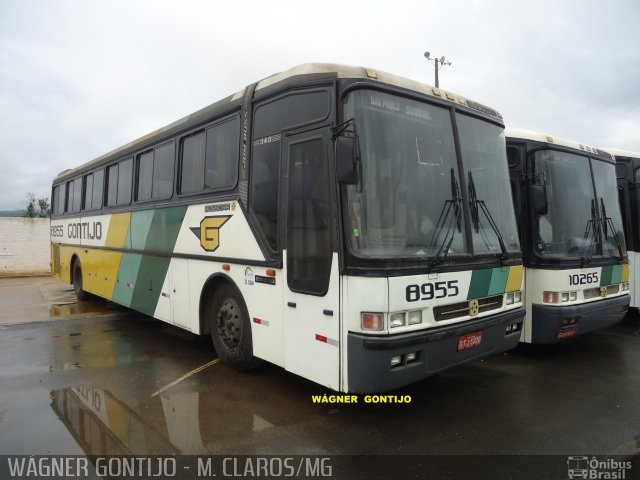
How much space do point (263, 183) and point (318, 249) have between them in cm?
122

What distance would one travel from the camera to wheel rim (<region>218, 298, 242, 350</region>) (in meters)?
5.42

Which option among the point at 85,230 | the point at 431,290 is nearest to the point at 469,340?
the point at 431,290

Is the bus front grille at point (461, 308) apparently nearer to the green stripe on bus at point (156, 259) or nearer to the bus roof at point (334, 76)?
the bus roof at point (334, 76)

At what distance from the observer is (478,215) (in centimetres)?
461

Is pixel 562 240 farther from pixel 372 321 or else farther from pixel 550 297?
pixel 372 321

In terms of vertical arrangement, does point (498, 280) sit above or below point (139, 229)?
below

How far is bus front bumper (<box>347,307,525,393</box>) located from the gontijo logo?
2515mm

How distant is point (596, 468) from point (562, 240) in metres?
3.28

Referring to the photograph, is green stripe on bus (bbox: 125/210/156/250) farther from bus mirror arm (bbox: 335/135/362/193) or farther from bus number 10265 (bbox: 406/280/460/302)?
bus number 10265 (bbox: 406/280/460/302)

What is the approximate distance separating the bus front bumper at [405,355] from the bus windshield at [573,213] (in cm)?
223

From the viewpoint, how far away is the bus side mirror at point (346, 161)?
3727mm

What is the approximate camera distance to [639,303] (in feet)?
27.0

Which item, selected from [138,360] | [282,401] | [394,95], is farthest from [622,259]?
[138,360]

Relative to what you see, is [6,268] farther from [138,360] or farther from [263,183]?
[263,183]
